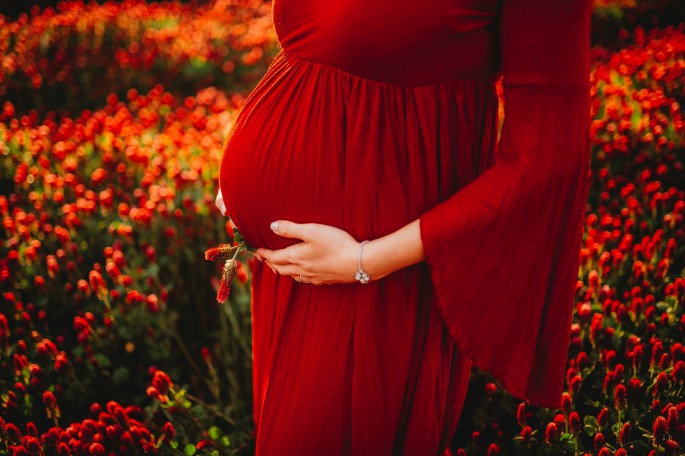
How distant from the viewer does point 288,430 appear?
1246 mm

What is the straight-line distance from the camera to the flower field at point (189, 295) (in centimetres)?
198

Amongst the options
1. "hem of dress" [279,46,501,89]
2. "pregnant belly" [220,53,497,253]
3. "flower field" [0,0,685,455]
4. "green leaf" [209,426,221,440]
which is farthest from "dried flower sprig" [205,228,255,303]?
"green leaf" [209,426,221,440]

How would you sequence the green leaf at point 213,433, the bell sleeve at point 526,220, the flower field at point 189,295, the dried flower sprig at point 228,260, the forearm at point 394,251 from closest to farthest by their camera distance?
the bell sleeve at point 526,220
the forearm at point 394,251
the dried flower sprig at point 228,260
the flower field at point 189,295
the green leaf at point 213,433

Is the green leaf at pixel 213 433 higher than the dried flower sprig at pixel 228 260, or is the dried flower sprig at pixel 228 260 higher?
the dried flower sprig at pixel 228 260

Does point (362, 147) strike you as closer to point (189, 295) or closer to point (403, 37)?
point (403, 37)

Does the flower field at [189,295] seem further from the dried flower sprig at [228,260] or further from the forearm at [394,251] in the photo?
the forearm at [394,251]

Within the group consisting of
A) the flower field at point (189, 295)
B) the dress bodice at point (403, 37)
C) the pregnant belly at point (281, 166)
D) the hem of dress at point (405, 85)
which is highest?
the dress bodice at point (403, 37)

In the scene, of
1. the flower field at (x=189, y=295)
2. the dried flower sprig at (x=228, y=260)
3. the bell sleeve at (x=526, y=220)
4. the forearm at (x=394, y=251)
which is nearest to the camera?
the bell sleeve at (x=526, y=220)

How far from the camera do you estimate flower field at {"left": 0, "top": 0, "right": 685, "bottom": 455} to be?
1979mm

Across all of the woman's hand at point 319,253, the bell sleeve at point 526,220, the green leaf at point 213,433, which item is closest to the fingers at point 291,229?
the woman's hand at point 319,253

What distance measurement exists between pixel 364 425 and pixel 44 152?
3.51 metres

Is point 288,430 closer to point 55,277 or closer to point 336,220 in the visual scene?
point 336,220

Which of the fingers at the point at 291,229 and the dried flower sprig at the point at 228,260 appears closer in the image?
the fingers at the point at 291,229

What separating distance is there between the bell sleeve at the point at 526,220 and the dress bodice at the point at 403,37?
7 centimetres
